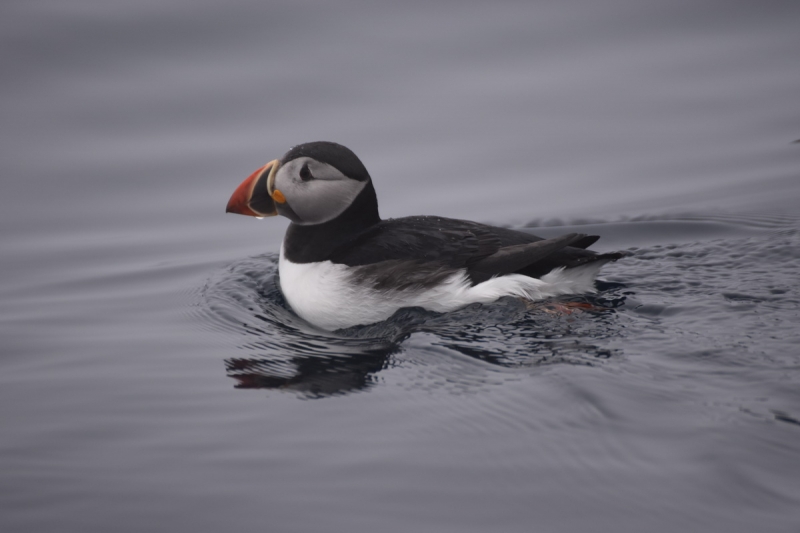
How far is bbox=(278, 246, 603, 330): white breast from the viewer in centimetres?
484

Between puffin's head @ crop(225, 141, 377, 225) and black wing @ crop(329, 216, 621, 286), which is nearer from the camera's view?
black wing @ crop(329, 216, 621, 286)

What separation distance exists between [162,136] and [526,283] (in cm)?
442

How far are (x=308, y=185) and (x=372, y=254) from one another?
0.57 metres

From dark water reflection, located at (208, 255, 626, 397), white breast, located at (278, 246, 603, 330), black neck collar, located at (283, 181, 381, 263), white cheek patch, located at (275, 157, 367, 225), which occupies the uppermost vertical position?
white cheek patch, located at (275, 157, 367, 225)

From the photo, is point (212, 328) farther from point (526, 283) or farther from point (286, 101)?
point (286, 101)

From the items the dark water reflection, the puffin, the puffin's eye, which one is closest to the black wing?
the puffin

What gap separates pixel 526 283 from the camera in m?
4.89

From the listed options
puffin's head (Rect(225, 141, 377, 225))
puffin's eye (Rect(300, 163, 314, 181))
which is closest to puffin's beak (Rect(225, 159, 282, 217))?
puffin's head (Rect(225, 141, 377, 225))

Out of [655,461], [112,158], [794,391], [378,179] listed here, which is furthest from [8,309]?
[794,391]

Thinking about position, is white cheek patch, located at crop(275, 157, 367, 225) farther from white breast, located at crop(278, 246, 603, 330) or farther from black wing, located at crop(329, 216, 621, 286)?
white breast, located at crop(278, 246, 603, 330)

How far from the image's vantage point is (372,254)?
486 cm

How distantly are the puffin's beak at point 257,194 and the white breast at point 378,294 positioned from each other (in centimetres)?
51

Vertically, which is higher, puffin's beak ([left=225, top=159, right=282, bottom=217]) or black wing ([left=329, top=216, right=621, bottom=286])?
puffin's beak ([left=225, top=159, right=282, bottom=217])

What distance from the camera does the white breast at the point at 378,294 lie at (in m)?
4.84
